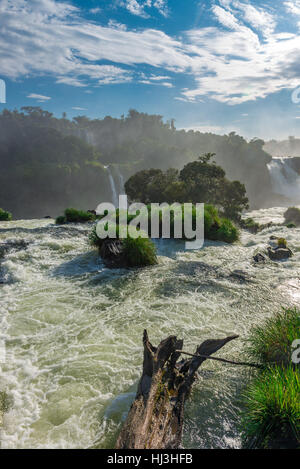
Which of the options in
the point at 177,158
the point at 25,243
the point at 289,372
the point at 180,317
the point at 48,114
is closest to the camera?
the point at 289,372

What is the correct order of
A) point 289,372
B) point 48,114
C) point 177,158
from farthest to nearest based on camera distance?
point 48,114
point 177,158
point 289,372

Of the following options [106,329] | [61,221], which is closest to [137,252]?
[106,329]

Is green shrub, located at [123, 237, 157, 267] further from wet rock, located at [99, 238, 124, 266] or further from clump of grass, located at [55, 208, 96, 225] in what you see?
clump of grass, located at [55, 208, 96, 225]

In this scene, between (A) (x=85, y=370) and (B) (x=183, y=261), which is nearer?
(A) (x=85, y=370)

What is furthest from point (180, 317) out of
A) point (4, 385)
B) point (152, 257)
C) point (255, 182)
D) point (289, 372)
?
point (255, 182)

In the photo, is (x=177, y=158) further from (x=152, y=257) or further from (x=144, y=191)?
(x=152, y=257)

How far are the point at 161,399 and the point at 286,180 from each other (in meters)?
71.0

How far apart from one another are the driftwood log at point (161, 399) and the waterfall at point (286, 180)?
222 ft

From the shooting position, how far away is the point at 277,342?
14.4ft

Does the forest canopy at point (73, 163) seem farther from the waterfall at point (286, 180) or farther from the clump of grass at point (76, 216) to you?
the clump of grass at point (76, 216)

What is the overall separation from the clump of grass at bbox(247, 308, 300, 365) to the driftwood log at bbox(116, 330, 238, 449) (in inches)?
39.2

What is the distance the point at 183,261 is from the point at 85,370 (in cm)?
725

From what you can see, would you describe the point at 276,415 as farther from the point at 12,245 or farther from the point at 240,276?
the point at 12,245
